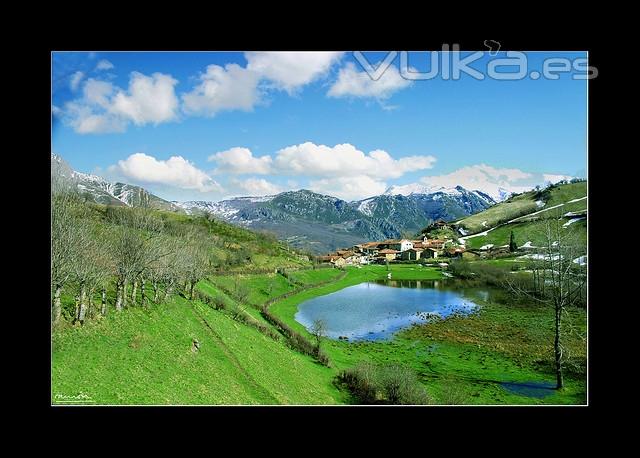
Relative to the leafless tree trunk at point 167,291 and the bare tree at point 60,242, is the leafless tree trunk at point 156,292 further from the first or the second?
the bare tree at point 60,242

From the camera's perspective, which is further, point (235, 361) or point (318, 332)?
point (318, 332)

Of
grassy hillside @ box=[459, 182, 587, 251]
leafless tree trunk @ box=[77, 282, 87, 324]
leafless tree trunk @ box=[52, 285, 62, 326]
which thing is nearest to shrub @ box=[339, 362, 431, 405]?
leafless tree trunk @ box=[77, 282, 87, 324]

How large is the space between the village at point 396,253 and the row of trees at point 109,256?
3288cm

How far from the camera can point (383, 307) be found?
27.0m

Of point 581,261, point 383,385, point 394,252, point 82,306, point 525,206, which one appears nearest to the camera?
point 82,306

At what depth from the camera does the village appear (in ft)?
157

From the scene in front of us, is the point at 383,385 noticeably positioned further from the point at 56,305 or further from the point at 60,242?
the point at 60,242

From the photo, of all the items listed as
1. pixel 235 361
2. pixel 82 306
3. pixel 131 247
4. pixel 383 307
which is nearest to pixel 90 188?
pixel 131 247

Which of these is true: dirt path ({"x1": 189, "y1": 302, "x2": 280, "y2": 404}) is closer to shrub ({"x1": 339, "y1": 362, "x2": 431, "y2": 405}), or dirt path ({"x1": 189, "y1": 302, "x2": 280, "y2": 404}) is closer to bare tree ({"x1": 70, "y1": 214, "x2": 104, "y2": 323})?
shrub ({"x1": 339, "y1": 362, "x2": 431, "y2": 405})

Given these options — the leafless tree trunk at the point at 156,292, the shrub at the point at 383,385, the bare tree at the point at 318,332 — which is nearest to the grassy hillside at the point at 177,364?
the leafless tree trunk at the point at 156,292

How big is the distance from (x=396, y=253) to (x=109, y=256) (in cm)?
4363
